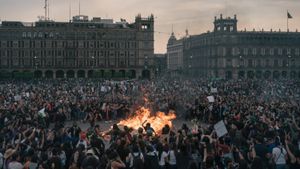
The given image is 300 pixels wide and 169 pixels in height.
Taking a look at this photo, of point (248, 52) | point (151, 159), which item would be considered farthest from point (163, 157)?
point (248, 52)

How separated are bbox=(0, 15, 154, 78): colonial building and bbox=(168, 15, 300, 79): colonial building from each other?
15.4 metres

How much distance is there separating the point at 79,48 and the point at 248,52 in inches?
1539

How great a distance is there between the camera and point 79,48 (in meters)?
107

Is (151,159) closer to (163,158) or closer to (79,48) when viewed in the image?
(163,158)

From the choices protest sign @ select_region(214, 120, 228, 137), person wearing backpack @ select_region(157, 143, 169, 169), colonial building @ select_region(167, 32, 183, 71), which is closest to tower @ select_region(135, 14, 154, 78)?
colonial building @ select_region(167, 32, 183, 71)

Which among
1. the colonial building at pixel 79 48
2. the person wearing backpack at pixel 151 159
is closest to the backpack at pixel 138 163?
the person wearing backpack at pixel 151 159

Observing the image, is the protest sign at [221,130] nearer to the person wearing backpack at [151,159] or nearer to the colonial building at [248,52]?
the person wearing backpack at [151,159]

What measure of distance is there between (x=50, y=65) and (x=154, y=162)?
9490 cm

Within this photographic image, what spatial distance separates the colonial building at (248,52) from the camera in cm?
11119

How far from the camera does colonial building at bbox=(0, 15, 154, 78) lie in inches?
4040

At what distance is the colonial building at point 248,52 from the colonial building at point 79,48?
15356 millimetres

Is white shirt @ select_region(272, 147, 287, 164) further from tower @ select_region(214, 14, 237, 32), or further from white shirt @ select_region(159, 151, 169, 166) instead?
tower @ select_region(214, 14, 237, 32)

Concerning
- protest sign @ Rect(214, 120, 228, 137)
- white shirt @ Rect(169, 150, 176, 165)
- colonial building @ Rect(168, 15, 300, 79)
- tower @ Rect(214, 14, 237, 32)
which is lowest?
white shirt @ Rect(169, 150, 176, 165)

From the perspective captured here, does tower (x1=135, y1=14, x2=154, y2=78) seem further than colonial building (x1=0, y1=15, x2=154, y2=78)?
Yes
